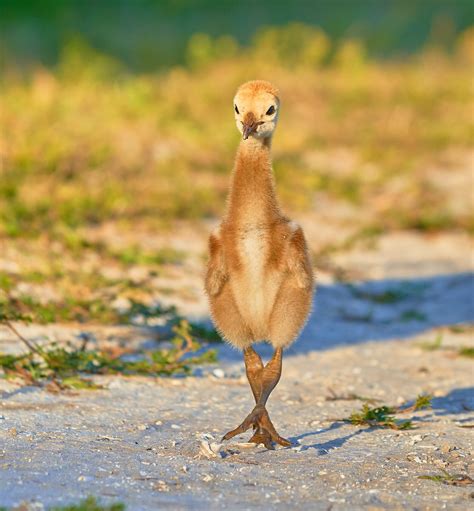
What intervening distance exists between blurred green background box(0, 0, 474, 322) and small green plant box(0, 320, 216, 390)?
582mm

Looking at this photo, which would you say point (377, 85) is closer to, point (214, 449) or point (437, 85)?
point (437, 85)

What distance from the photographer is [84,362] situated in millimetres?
5805

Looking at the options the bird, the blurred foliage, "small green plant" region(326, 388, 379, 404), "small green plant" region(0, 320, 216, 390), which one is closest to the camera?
the bird

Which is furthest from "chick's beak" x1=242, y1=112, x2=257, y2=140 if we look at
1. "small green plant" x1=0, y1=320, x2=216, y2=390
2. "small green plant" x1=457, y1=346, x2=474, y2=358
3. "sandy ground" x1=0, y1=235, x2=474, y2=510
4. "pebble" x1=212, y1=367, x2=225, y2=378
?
"small green plant" x1=457, y1=346, x2=474, y2=358

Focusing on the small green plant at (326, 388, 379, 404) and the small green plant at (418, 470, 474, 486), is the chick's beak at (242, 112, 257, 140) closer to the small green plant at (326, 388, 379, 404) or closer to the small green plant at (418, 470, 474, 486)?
the small green plant at (418, 470, 474, 486)

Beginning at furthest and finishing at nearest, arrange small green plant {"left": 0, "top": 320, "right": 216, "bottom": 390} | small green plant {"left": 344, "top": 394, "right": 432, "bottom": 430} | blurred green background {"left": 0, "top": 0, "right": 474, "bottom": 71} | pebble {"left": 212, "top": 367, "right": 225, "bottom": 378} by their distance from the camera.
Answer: blurred green background {"left": 0, "top": 0, "right": 474, "bottom": 71} < pebble {"left": 212, "top": 367, "right": 225, "bottom": 378} < small green plant {"left": 0, "top": 320, "right": 216, "bottom": 390} < small green plant {"left": 344, "top": 394, "right": 432, "bottom": 430}

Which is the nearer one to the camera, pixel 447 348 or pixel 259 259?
pixel 259 259

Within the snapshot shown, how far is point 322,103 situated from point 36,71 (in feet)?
11.6

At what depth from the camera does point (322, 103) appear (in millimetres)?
13398

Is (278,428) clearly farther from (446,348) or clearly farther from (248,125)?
(446,348)

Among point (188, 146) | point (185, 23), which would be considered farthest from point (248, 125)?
point (185, 23)

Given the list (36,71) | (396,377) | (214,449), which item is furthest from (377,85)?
(214,449)

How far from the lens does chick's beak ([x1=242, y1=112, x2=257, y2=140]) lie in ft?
15.2

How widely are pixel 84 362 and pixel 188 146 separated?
5.49 metres
